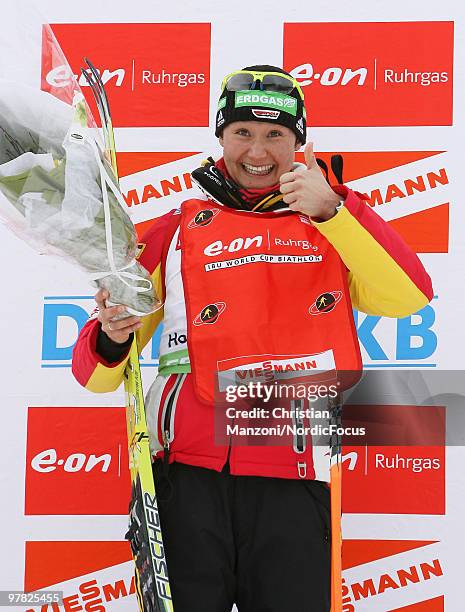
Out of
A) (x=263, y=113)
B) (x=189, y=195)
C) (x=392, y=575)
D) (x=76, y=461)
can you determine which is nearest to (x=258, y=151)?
(x=263, y=113)

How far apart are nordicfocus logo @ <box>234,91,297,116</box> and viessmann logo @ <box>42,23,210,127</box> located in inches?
21.2

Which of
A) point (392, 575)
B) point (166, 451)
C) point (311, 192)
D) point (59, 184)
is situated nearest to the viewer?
point (59, 184)

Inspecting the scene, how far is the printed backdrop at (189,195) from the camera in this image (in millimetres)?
2367

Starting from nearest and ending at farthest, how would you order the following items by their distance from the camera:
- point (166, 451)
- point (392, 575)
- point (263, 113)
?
1. point (166, 451)
2. point (263, 113)
3. point (392, 575)

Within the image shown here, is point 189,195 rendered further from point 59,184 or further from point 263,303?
point 59,184

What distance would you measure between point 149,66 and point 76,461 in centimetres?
111

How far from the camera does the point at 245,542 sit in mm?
1707

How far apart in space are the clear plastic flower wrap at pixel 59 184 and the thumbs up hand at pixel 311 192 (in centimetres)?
32

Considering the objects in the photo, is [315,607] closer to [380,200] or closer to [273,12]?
[380,200]

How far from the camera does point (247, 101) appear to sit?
192 centimetres

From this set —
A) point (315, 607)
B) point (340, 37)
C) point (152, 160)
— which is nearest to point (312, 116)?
point (340, 37)

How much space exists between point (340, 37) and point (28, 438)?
1.40 metres

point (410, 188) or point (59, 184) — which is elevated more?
point (410, 188)

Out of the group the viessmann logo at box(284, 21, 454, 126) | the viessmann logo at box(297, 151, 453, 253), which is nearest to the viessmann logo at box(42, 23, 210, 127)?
the viessmann logo at box(284, 21, 454, 126)
